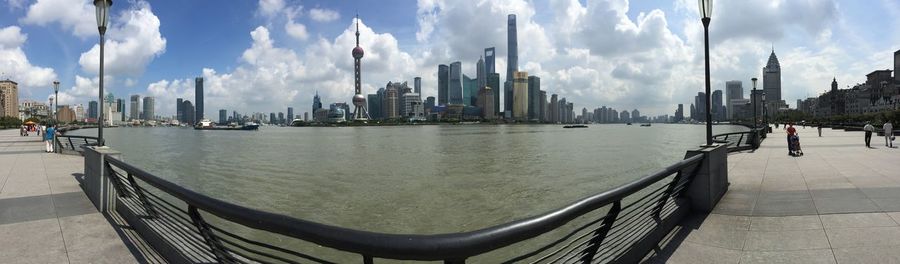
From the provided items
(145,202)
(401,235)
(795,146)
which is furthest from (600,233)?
(795,146)

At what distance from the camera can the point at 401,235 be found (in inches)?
94.9

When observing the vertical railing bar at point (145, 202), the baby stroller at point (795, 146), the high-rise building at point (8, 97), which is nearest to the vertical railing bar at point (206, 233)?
the vertical railing bar at point (145, 202)

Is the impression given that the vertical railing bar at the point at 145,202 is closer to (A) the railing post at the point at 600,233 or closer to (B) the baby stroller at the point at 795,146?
(A) the railing post at the point at 600,233

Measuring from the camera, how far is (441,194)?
1477cm

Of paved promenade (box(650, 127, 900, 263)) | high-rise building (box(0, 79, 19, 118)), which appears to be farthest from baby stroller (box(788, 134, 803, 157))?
high-rise building (box(0, 79, 19, 118))

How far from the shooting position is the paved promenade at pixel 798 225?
4.90 m

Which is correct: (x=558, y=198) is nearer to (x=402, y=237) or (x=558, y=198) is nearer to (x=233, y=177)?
(x=402, y=237)

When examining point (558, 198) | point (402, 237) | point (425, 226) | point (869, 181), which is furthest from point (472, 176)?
point (402, 237)

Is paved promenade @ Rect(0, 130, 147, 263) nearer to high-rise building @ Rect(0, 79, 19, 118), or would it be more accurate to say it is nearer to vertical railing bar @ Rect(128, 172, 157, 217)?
vertical railing bar @ Rect(128, 172, 157, 217)

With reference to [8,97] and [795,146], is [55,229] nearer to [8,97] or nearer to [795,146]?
[795,146]

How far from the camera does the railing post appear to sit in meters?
3.87

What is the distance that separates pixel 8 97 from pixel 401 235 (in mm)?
236958

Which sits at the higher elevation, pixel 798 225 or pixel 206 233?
pixel 206 233

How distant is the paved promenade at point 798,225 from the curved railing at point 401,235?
1.42 ft
